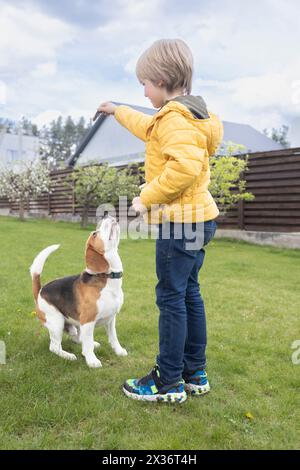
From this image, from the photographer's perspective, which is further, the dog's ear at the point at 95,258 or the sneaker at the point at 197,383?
the dog's ear at the point at 95,258

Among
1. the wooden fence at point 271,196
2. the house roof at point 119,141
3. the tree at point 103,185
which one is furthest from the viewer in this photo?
the house roof at point 119,141

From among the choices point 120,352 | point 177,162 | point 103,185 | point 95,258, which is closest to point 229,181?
point 103,185

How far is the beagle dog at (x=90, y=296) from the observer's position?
10.0 feet

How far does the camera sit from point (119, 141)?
23453 mm

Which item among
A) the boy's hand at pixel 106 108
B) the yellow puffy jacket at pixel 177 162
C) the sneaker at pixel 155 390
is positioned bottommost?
the sneaker at pixel 155 390

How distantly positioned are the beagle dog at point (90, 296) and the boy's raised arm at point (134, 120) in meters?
0.68

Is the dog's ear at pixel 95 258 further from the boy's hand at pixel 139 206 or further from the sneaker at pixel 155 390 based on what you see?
the sneaker at pixel 155 390

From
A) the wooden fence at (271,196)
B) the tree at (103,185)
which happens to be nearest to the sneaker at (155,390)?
the wooden fence at (271,196)

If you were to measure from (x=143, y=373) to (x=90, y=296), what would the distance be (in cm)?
65

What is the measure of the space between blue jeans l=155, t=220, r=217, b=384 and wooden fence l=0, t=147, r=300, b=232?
848 cm

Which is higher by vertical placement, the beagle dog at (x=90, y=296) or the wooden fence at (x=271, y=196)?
the wooden fence at (x=271, y=196)

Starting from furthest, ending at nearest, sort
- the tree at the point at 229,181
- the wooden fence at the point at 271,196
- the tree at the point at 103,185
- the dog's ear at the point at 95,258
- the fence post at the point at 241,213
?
the tree at the point at 103,185 < the fence post at the point at 241,213 < the tree at the point at 229,181 < the wooden fence at the point at 271,196 < the dog's ear at the point at 95,258

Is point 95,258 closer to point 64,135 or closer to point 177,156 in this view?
point 177,156

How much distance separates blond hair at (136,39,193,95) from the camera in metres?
2.35
